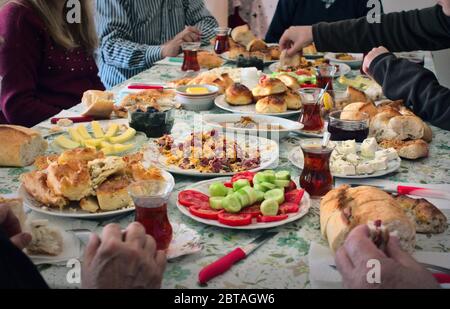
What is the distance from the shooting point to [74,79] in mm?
2729

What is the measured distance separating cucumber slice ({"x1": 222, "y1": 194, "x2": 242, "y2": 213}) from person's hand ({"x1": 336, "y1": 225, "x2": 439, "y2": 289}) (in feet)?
0.95

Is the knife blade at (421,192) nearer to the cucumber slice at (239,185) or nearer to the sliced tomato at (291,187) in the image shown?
the sliced tomato at (291,187)

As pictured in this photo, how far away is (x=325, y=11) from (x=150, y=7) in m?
1.21

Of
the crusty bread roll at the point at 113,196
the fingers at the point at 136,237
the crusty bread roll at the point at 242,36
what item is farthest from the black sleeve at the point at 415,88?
the crusty bread roll at the point at 242,36

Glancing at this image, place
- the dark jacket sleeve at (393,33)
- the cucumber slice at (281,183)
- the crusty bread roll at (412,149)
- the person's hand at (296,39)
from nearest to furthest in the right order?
the cucumber slice at (281,183) < the crusty bread roll at (412,149) < the dark jacket sleeve at (393,33) < the person's hand at (296,39)

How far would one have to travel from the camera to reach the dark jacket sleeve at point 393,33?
236 centimetres

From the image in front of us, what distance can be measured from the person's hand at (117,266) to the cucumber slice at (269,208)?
0.33m

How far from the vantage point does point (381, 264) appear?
0.93 meters

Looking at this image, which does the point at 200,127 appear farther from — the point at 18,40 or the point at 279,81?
the point at 18,40

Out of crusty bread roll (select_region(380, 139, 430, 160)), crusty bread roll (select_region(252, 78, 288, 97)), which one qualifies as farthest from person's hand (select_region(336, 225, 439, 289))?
crusty bread roll (select_region(252, 78, 288, 97))

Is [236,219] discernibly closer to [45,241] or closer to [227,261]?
[227,261]

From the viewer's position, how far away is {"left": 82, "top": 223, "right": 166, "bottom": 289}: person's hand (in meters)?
0.93

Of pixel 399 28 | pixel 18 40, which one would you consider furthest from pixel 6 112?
pixel 399 28
